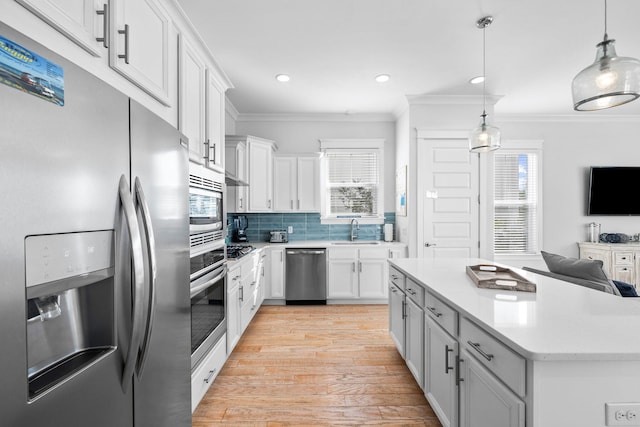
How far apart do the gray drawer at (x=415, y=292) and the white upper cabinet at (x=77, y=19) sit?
6.87 feet

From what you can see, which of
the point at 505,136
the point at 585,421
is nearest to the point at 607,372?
the point at 585,421

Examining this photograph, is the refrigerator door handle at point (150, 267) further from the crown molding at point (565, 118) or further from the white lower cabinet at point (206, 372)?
the crown molding at point (565, 118)

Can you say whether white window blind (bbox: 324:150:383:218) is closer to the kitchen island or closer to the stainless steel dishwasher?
the stainless steel dishwasher

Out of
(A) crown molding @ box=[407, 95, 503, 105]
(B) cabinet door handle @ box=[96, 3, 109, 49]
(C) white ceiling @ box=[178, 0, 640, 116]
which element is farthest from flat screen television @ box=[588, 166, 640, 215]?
(B) cabinet door handle @ box=[96, 3, 109, 49]

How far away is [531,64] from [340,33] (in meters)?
2.15

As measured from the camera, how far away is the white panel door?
4211 mm

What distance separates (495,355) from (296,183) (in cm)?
397

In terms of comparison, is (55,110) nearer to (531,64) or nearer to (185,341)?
(185,341)

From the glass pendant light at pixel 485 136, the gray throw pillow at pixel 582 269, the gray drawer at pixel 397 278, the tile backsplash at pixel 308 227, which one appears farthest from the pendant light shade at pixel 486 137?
the tile backsplash at pixel 308 227

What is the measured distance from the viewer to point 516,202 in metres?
5.03

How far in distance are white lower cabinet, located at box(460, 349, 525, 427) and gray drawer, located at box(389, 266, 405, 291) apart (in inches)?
41.0

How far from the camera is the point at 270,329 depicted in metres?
3.56

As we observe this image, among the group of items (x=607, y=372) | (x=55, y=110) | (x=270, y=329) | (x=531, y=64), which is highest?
(x=531, y=64)

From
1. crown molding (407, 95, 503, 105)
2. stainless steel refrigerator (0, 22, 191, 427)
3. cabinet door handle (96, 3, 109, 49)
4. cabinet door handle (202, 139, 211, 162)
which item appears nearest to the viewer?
stainless steel refrigerator (0, 22, 191, 427)
